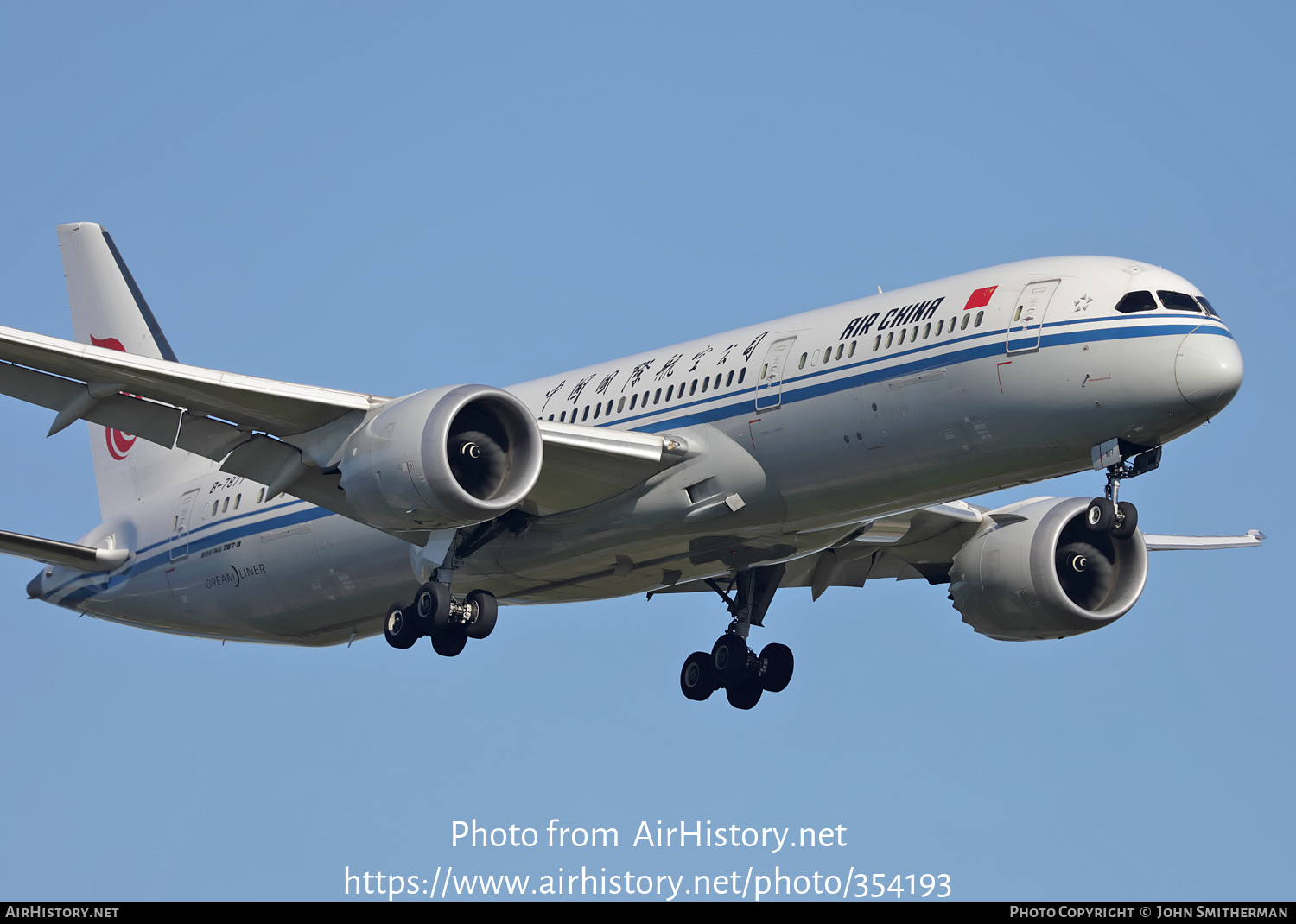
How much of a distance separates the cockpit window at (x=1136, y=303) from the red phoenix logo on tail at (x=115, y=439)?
79.3 feet

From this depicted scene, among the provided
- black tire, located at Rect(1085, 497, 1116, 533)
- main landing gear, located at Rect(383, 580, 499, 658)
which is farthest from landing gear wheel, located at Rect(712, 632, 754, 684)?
black tire, located at Rect(1085, 497, 1116, 533)

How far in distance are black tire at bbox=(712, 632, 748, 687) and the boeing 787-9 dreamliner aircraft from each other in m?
0.05

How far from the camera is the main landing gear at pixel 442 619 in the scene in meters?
31.7

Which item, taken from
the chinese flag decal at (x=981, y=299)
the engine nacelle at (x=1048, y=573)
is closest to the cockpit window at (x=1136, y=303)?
the chinese flag decal at (x=981, y=299)

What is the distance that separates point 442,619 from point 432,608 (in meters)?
0.29

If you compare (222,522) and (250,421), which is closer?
(250,421)

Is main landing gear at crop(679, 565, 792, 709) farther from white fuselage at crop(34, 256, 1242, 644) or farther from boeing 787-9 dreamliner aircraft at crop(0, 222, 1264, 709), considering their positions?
white fuselage at crop(34, 256, 1242, 644)

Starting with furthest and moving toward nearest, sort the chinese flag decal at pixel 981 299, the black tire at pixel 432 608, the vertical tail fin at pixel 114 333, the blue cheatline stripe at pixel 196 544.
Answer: the vertical tail fin at pixel 114 333, the blue cheatline stripe at pixel 196 544, the black tire at pixel 432 608, the chinese flag decal at pixel 981 299

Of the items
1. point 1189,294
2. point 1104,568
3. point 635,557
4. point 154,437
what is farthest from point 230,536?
point 1189,294

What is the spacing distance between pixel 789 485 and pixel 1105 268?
6.02 metres

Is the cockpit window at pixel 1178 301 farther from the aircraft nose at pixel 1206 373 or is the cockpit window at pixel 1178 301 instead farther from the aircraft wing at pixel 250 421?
the aircraft wing at pixel 250 421

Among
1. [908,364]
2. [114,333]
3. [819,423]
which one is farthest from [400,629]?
[114,333]

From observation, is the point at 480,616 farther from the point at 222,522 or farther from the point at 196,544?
the point at 196,544

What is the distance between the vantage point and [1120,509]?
27656 millimetres
